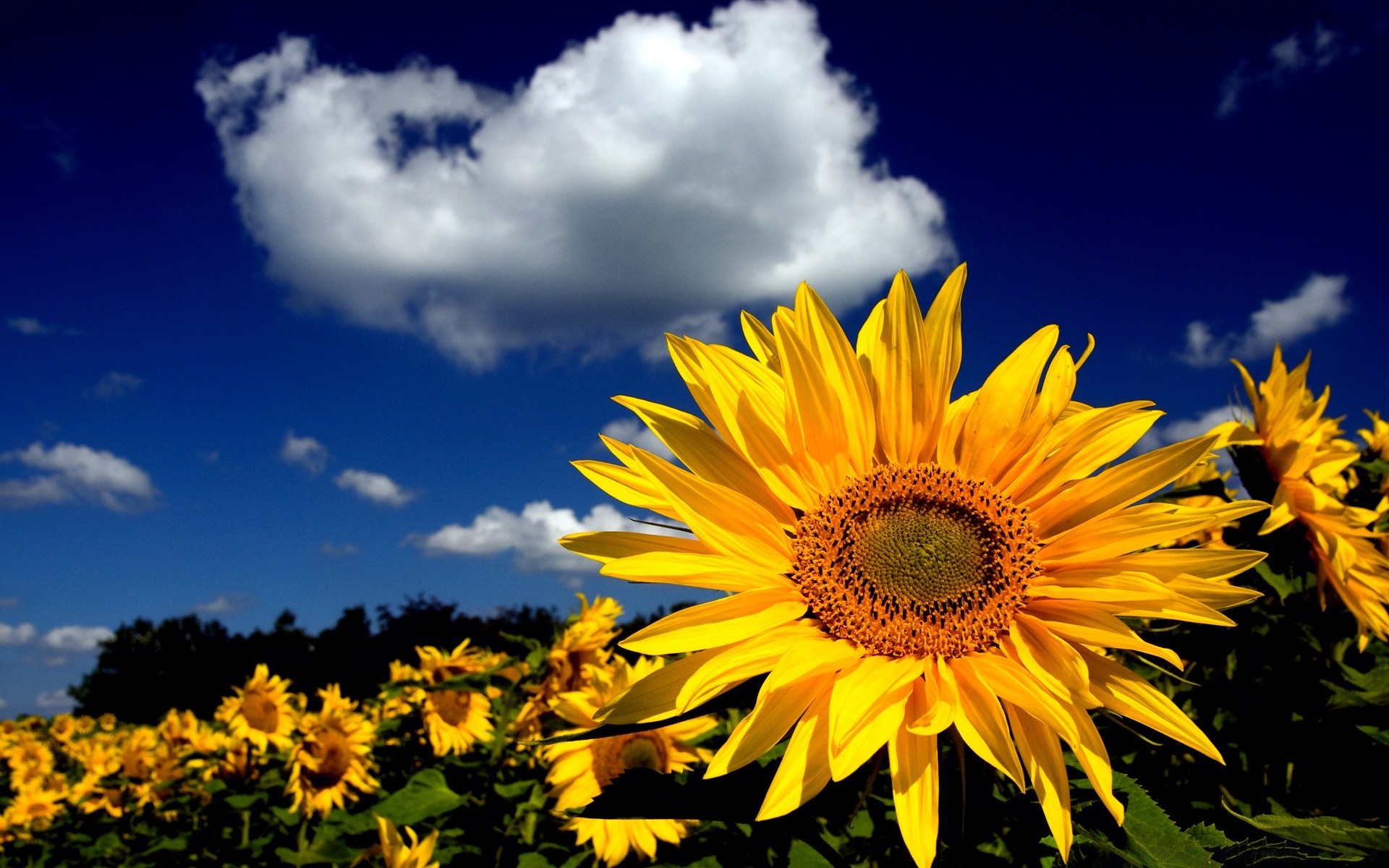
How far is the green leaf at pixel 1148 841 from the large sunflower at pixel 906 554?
0.08m

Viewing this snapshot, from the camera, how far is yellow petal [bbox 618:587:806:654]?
1517 mm

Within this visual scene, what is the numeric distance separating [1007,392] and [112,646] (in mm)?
37863

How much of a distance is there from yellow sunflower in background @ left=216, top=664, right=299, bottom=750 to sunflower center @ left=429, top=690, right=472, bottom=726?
2.09 m

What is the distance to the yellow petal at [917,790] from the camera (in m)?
1.37

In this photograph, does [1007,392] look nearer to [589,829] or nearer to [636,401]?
[636,401]

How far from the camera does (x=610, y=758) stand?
4.24m

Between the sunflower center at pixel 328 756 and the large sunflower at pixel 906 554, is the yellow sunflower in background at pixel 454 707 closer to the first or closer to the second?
the sunflower center at pixel 328 756

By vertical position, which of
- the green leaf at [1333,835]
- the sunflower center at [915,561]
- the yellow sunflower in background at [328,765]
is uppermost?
the sunflower center at [915,561]

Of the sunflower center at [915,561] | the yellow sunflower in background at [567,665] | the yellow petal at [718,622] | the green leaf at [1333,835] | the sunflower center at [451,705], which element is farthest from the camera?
the sunflower center at [451,705]

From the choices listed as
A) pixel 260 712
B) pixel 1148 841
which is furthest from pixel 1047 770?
pixel 260 712

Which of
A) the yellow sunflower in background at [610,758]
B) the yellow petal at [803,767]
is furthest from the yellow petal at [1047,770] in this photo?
the yellow sunflower in background at [610,758]

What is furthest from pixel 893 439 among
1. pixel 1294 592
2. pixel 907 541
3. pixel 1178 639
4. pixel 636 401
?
pixel 1294 592

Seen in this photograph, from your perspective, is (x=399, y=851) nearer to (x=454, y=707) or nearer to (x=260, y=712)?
(x=454, y=707)

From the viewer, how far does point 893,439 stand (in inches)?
75.2
